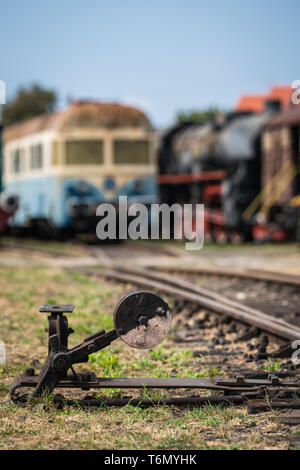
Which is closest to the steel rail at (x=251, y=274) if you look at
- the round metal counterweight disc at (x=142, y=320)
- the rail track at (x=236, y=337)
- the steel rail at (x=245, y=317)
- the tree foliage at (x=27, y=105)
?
the rail track at (x=236, y=337)

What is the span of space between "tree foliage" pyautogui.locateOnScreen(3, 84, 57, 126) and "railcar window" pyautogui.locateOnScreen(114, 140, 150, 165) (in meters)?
30.9

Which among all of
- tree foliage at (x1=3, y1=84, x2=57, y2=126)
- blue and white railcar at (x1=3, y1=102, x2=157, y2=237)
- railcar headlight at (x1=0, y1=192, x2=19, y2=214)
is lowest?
railcar headlight at (x1=0, y1=192, x2=19, y2=214)

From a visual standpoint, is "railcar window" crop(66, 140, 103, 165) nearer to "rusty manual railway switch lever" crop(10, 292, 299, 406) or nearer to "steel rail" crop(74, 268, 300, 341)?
"steel rail" crop(74, 268, 300, 341)

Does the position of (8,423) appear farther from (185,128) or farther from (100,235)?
(185,128)

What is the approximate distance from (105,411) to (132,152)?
15.1m

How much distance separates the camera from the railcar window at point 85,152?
17.9m

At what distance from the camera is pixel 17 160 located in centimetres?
2062

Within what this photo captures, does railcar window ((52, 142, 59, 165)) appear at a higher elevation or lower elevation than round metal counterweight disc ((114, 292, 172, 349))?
higher

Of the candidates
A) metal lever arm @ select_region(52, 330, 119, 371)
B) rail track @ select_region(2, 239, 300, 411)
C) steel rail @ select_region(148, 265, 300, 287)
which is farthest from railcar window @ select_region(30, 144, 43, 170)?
metal lever arm @ select_region(52, 330, 119, 371)

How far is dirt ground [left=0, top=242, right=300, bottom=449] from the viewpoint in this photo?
11.1ft

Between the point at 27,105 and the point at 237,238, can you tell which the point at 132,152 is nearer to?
the point at 237,238

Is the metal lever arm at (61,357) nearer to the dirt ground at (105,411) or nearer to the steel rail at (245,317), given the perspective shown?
the dirt ground at (105,411)

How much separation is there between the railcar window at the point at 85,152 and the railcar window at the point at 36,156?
3.67 feet

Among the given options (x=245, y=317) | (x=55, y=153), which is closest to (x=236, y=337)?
(x=245, y=317)
